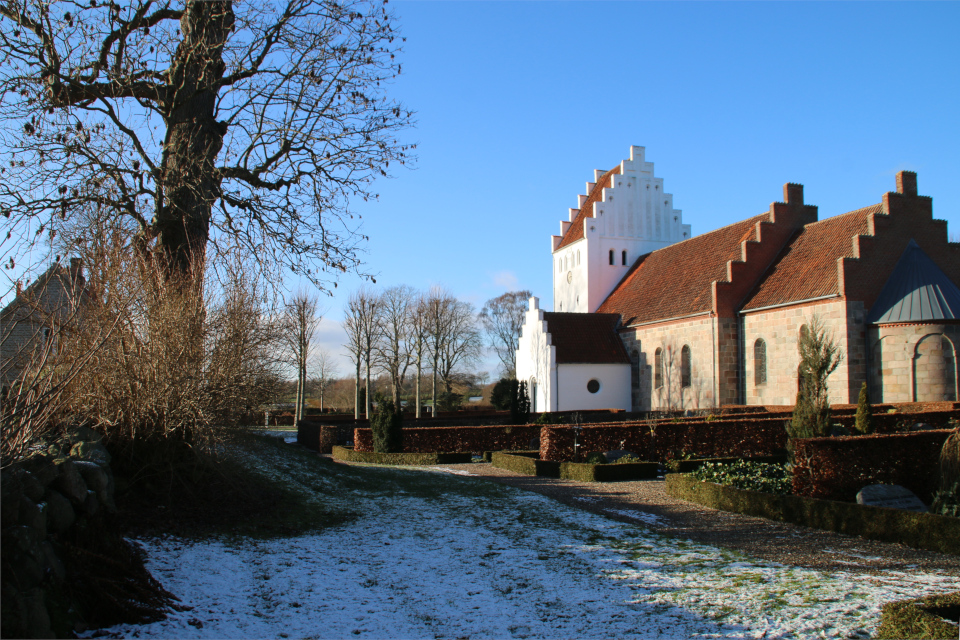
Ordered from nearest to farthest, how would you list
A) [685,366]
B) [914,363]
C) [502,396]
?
[914,363] → [685,366] → [502,396]

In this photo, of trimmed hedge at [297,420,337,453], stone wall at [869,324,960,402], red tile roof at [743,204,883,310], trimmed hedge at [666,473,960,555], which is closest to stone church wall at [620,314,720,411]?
red tile roof at [743,204,883,310]

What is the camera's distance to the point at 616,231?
37781 millimetres

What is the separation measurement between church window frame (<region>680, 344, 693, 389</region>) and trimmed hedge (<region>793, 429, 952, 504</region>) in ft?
59.2

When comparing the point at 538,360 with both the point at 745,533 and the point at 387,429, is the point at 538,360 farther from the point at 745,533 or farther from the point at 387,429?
the point at 745,533

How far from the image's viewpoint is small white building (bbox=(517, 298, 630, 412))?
102 feet

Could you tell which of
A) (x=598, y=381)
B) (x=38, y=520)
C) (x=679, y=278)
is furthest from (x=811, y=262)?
(x=38, y=520)

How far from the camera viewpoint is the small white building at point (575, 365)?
A: 31.0m

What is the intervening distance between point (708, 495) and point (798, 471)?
53.2 inches

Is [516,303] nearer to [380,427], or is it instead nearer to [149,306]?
[380,427]

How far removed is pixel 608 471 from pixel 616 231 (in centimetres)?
2610

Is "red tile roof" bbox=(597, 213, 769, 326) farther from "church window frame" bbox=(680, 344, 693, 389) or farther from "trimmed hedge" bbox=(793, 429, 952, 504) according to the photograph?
"trimmed hedge" bbox=(793, 429, 952, 504)

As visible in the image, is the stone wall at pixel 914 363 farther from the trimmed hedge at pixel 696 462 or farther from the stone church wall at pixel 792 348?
the trimmed hedge at pixel 696 462

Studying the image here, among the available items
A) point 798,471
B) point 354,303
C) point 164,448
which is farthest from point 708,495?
point 354,303

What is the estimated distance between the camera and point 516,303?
63.0 meters
